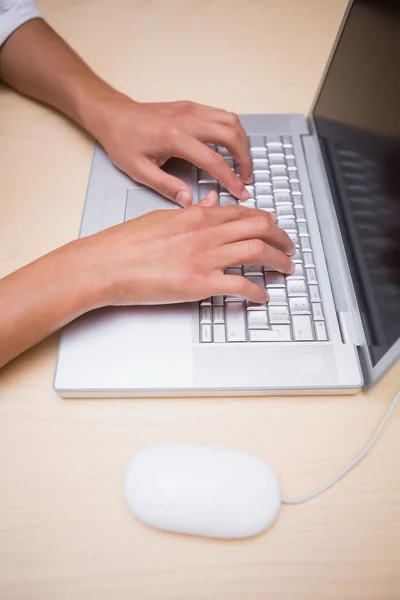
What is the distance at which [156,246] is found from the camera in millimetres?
530

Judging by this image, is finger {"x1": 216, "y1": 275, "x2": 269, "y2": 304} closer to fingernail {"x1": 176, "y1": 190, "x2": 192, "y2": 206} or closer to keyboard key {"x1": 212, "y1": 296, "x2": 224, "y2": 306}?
keyboard key {"x1": 212, "y1": 296, "x2": 224, "y2": 306}

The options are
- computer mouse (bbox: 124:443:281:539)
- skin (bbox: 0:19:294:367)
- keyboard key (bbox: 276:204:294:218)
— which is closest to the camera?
computer mouse (bbox: 124:443:281:539)

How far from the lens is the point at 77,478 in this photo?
1.47 ft

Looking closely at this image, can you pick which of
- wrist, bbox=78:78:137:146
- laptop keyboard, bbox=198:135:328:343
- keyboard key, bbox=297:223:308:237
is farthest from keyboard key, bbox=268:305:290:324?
wrist, bbox=78:78:137:146

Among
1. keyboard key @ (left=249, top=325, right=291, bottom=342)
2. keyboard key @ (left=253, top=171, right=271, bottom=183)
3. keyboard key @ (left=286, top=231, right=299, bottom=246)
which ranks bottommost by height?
keyboard key @ (left=249, top=325, right=291, bottom=342)

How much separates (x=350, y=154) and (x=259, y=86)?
0.27 m

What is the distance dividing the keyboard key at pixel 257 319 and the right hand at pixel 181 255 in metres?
0.01

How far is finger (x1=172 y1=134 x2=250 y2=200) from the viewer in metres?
0.61

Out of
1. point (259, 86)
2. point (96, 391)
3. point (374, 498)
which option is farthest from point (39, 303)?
point (259, 86)

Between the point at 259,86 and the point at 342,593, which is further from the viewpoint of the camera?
the point at 259,86

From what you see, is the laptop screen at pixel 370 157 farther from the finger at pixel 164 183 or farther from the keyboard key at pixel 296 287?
the finger at pixel 164 183

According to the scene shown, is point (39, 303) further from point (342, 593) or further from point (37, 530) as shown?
point (342, 593)

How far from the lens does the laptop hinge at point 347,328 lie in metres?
0.51

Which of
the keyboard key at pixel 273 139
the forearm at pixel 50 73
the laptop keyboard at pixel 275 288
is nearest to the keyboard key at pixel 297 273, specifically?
the laptop keyboard at pixel 275 288
